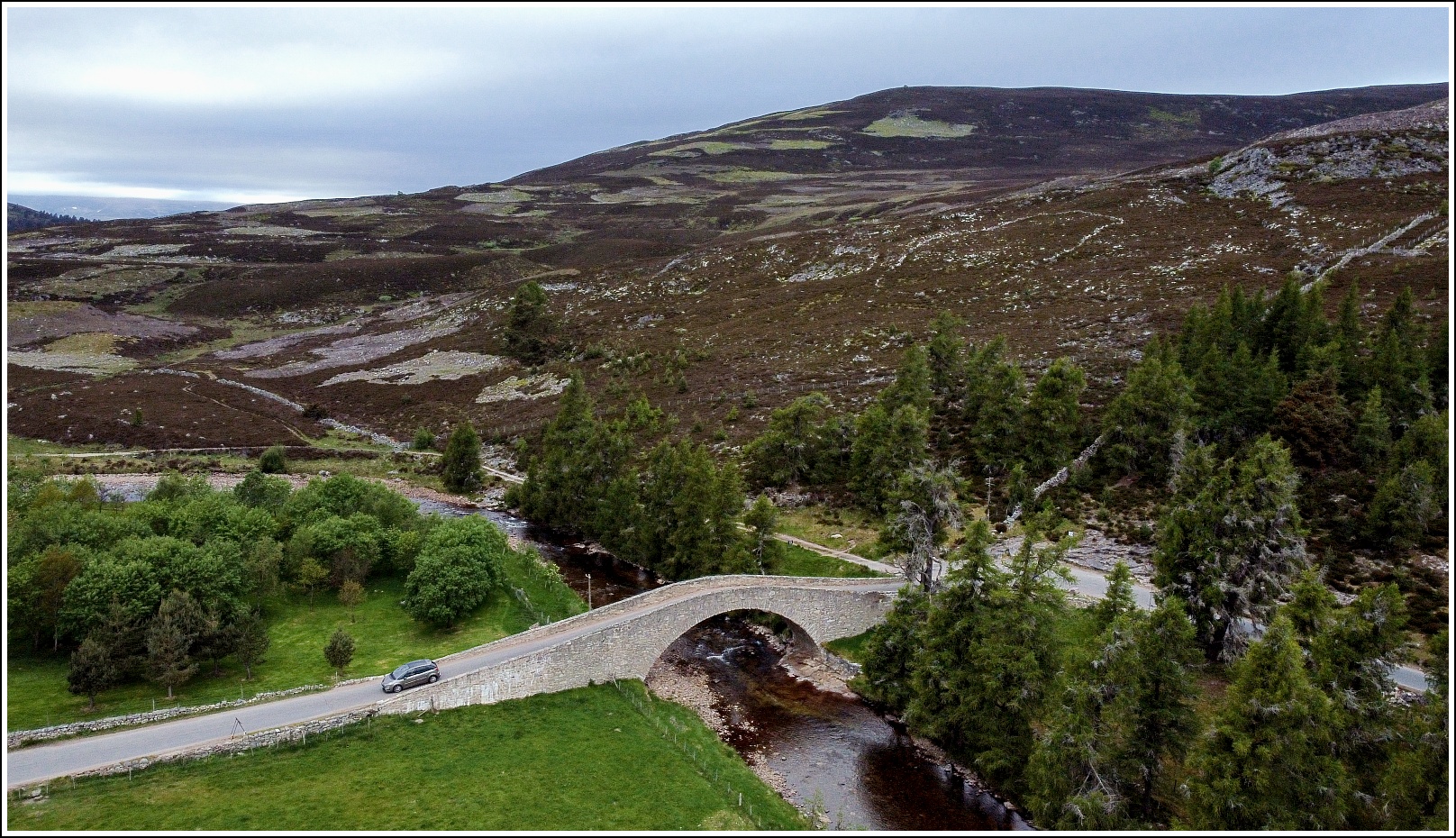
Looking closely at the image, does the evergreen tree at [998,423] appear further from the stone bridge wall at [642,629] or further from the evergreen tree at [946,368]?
the stone bridge wall at [642,629]

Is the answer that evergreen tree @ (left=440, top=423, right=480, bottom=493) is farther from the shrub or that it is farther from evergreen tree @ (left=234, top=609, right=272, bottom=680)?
→ evergreen tree @ (left=234, top=609, right=272, bottom=680)


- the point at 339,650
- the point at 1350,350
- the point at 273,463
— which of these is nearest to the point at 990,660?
the point at 339,650

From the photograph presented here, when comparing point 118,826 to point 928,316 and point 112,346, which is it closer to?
point 928,316

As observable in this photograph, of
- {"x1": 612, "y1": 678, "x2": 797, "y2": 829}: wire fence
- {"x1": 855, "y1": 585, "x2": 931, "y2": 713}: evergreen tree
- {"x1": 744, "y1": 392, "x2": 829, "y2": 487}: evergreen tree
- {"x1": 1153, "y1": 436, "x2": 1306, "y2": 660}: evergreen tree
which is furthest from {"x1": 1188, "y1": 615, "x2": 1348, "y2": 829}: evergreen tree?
{"x1": 744, "y1": 392, "x2": 829, "y2": 487}: evergreen tree

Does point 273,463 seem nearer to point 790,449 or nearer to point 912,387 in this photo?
point 790,449

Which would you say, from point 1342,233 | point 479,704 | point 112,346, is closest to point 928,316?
point 1342,233

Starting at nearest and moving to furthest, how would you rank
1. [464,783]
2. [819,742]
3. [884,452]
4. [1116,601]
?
[464,783] → [1116,601] → [819,742] → [884,452]

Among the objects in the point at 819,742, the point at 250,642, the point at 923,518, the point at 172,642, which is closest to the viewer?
the point at 172,642
